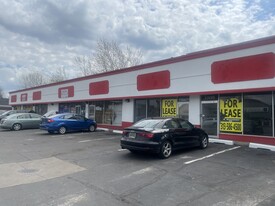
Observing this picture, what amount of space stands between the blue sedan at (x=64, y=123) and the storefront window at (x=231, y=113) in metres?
10.5

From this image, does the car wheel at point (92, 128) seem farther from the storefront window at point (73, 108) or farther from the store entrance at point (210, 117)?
the store entrance at point (210, 117)

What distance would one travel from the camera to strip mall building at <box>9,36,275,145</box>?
12.1 meters

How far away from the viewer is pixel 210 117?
47.5 ft

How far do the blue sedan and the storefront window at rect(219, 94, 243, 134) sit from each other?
10540mm

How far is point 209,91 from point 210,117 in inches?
58.4

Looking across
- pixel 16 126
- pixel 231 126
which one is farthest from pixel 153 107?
pixel 16 126

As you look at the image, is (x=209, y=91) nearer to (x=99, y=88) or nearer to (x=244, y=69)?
(x=244, y=69)

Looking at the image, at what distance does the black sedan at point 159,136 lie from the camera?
940cm

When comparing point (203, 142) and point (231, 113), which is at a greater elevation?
point (231, 113)

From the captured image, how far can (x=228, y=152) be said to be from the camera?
10.9 meters

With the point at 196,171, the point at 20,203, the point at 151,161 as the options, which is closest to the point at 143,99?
the point at 151,161

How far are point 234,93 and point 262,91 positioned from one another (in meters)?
1.39

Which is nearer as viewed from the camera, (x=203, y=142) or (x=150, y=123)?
(x=150, y=123)

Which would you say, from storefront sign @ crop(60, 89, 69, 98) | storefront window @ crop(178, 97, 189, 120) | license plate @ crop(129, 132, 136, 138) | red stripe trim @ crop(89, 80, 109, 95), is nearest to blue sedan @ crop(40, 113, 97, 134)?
red stripe trim @ crop(89, 80, 109, 95)
